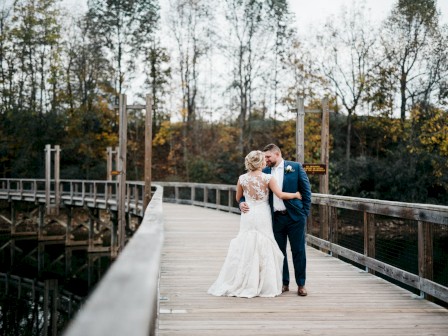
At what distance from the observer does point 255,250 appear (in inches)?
215

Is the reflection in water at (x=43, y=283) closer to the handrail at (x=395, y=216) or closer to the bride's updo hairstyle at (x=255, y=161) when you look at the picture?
the handrail at (x=395, y=216)

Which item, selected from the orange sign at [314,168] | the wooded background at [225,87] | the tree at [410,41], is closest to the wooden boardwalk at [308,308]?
the orange sign at [314,168]

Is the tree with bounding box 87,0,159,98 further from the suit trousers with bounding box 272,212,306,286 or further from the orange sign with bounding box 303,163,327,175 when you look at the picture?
the suit trousers with bounding box 272,212,306,286

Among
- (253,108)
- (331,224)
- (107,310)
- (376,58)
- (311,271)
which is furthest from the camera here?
(253,108)

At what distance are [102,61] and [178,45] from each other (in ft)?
15.8

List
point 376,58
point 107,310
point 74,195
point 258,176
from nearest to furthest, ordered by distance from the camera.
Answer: point 107,310, point 258,176, point 74,195, point 376,58

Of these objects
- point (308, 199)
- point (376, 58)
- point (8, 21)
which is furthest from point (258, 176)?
point (8, 21)

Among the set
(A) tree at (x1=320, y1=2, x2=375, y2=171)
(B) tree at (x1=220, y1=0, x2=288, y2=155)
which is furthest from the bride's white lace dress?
(B) tree at (x1=220, y1=0, x2=288, y2=155)

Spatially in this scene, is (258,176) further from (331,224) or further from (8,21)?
(8,21)

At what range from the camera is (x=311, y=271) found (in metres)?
7.08

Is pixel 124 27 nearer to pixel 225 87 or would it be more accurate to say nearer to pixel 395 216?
pixel 225 87

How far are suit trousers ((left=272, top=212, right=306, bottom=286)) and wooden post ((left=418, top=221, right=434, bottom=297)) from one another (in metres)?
1.14

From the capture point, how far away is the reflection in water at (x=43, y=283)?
13.8 metres

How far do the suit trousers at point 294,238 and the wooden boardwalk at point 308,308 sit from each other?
0.23 m
